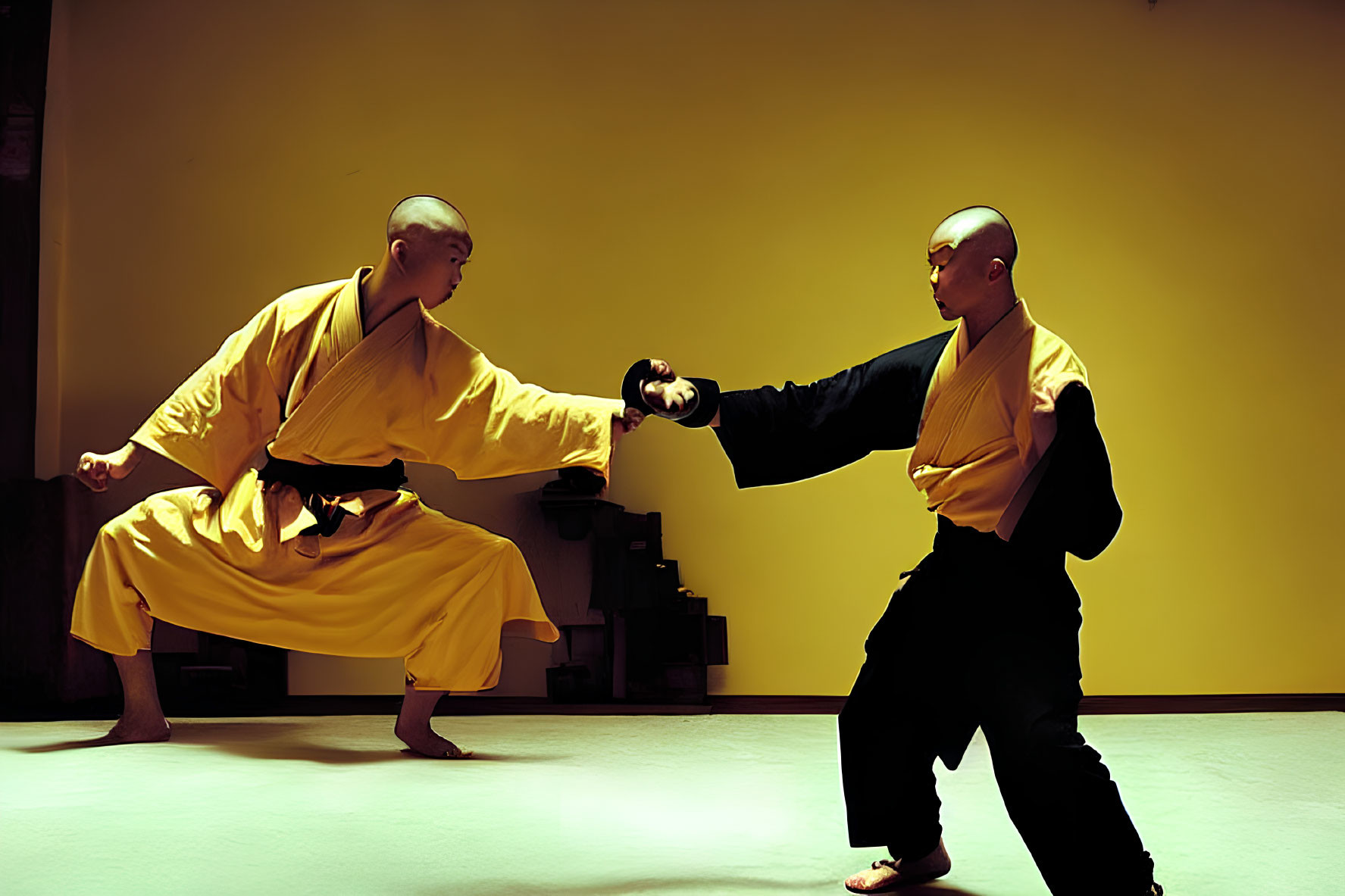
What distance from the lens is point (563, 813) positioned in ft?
8.42

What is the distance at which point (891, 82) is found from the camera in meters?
4.66

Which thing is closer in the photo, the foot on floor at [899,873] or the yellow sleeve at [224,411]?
Result: the foot on floor at [899,873]

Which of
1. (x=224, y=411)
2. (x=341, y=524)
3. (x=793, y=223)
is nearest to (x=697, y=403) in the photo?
(x=341, y=524)

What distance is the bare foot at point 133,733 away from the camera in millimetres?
3242

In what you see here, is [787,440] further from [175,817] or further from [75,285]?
[75,285]

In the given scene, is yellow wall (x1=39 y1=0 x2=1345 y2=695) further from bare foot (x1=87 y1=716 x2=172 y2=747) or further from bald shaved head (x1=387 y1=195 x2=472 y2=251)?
bare foot (x1=87 y1=716 x2=172 y2=747)

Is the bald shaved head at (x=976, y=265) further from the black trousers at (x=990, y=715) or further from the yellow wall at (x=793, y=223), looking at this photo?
the yellow wall at (x=793, y=223)

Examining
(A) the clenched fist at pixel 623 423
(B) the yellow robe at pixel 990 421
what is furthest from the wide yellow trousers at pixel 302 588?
(B) the yellow robe at pixel 990 421

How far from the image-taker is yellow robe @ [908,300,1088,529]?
79.5 inches

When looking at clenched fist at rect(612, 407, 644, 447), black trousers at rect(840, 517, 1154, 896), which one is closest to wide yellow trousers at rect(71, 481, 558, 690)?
clenched fist at rect(612, 407, 644, 447)

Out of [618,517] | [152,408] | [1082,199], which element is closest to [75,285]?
[152,408]

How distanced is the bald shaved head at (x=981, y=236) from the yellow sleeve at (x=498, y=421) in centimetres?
119

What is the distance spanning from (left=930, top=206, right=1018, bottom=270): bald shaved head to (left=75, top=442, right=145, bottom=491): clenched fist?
2.26 metres

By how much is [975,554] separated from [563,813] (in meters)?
1.11
